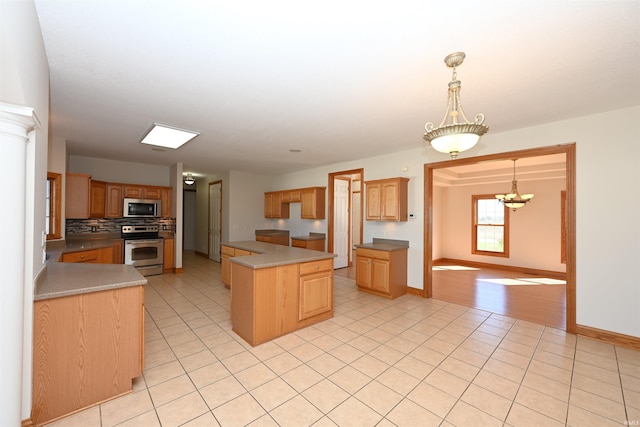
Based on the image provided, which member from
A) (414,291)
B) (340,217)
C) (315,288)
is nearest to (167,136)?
(315,288)

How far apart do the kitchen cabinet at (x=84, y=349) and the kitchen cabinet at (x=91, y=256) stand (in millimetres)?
2441

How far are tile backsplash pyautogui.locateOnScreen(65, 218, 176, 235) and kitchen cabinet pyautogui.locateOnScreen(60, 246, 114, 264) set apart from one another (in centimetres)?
145

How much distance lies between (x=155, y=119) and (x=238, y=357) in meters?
2.97

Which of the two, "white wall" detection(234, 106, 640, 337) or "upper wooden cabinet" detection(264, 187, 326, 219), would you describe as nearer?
"white wall" detection(234, 106, 640, 337)

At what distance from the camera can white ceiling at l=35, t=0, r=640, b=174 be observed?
1.55 meters

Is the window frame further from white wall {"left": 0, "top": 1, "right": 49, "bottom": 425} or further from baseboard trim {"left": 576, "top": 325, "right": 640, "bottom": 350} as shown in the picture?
baseboard trim {"left": 576, "top": 325, "right": 640, "bottom": 350}

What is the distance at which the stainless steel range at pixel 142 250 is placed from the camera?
5.41 m

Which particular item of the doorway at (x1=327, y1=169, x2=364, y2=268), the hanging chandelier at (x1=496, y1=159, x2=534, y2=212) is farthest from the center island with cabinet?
the hanging chandelier at (x1=496, y1=159, x2=534, y2=212)

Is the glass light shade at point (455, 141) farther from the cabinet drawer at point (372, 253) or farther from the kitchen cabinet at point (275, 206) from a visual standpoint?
the kitchen cabinet at point (275, 206)

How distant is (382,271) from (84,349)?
3.78 m

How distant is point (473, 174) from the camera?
7.23 meters

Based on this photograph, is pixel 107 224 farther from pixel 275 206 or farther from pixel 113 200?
pixel 275 206

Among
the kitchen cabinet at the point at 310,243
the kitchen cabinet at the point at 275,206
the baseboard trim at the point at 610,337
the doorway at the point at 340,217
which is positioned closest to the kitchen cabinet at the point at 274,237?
the kitchen cabinet at the point at 275,206

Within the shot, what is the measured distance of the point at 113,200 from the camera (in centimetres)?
564
